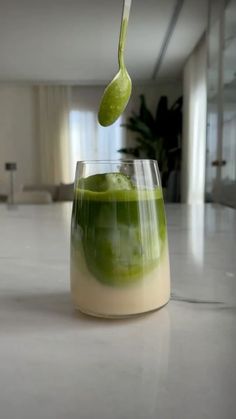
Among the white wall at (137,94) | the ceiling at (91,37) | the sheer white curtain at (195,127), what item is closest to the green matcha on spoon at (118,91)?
the ceiling at (91,37)

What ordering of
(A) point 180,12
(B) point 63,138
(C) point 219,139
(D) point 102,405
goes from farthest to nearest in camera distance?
(B) point 63,138 < (A) point 180,12 < (C) point 219,139 < (D) point 102,405

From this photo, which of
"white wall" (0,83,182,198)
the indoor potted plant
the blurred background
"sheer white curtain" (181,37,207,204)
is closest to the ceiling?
the blurred background

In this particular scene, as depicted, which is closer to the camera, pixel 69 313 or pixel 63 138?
pixel 69 313

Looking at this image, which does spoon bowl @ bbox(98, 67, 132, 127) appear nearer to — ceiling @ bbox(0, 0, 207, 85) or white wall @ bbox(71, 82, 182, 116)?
ceiling @ bbox(0, 0, 207, 85)

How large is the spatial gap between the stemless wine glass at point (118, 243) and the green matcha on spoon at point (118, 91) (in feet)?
0.14

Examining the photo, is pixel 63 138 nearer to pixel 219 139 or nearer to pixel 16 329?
pixel 219 139

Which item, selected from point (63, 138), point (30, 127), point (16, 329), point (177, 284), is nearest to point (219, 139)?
point (177, 284)

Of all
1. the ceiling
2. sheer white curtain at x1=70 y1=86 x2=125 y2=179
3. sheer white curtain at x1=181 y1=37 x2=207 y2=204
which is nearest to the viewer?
the ceiling

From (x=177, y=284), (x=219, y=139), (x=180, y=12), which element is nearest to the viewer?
(x=177, y=284)

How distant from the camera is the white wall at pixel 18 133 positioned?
218 inches

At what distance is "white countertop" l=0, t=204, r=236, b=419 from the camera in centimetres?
19

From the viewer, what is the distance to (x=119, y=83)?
295 millimetres

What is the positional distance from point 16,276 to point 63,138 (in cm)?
532

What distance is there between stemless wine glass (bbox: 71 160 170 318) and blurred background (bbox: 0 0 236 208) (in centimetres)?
66
